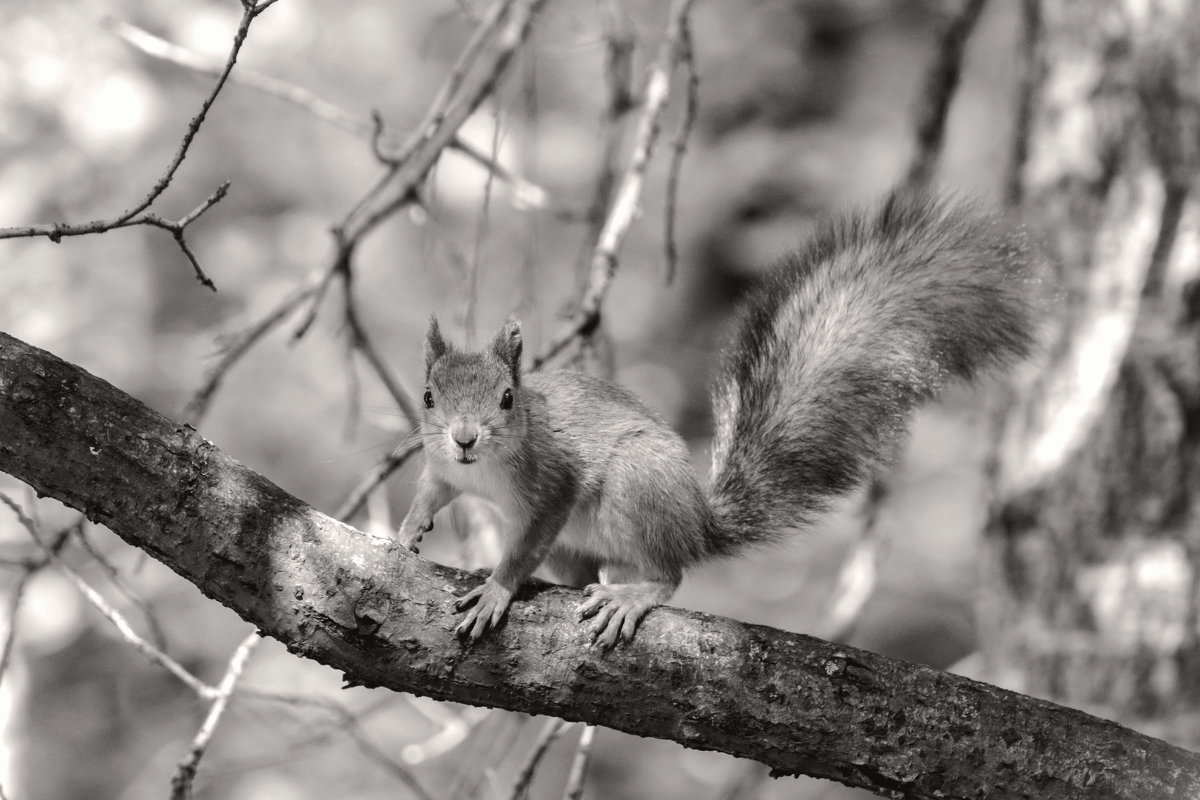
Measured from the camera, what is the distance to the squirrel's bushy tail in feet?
7.55

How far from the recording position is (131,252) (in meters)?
6.89

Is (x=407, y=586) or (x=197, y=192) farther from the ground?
(x=197, y=192)

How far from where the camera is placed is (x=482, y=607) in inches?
69.6

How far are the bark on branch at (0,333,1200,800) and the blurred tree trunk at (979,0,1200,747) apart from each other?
1.25 metres

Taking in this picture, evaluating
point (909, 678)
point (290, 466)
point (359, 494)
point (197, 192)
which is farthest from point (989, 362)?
point (197, 192)

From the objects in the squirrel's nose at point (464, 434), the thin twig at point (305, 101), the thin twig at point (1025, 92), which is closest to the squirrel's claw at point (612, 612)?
the squirrel's nose at point (464, 434)

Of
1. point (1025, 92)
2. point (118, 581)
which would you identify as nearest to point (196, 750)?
point (118, 581)

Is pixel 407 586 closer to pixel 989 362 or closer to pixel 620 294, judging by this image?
pixel 989 362

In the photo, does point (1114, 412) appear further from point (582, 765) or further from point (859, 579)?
point (582, 765)

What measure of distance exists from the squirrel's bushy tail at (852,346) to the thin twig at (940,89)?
77cm

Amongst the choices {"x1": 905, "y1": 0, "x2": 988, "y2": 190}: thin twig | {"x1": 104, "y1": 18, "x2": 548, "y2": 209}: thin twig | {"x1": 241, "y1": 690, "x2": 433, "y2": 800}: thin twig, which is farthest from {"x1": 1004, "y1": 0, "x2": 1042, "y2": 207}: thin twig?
{"x1": 241, "y1": 690, "x2": 433, "y2": 800}: thin twig

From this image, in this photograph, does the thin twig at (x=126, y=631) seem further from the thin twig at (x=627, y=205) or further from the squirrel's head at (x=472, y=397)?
the thin twig at (x=627, y=205)

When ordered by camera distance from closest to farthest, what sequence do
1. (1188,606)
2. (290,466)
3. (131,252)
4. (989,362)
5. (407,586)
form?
(407,586), (989,362), (1188,606), (290,466), (131,252)

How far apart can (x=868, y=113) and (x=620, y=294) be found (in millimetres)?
1781
